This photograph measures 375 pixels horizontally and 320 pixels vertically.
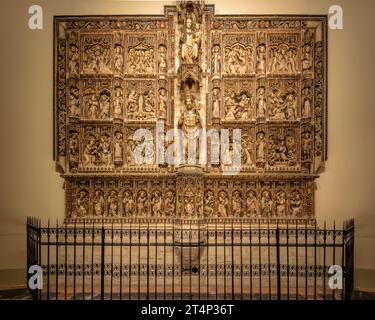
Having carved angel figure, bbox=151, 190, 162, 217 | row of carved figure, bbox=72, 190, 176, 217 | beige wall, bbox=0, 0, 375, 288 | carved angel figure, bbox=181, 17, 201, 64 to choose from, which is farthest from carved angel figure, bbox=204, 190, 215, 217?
carved angel figure, bbox=181, 17, 201, 64

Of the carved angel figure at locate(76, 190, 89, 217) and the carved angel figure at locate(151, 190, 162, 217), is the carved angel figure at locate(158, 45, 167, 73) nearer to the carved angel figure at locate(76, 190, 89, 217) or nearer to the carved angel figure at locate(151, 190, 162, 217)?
the carved angel figure at locate(151, 190, 162, 217)

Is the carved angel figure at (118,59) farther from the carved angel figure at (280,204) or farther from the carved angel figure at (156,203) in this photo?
the carved angel figure at (280,204)

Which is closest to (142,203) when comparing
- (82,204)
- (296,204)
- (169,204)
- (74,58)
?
(169,204)

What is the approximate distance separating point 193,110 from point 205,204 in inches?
83.2

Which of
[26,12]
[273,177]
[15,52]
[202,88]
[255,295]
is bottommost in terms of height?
[255,295]

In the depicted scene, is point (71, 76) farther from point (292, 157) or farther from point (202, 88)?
point (292, 157)

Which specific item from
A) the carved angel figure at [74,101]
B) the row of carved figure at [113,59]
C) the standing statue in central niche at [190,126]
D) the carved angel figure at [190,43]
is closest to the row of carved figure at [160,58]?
the row of carved figure at [113,59]

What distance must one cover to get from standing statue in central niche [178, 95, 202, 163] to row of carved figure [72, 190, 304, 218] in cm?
99

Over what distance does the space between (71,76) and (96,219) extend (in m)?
3.26

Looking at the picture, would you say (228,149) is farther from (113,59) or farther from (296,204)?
(113,59)

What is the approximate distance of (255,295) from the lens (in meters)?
8.83

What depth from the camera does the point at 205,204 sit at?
1069cm

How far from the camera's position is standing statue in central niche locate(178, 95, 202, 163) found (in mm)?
10406

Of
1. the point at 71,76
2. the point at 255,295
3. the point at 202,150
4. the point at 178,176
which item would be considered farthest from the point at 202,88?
the point at 255,295
